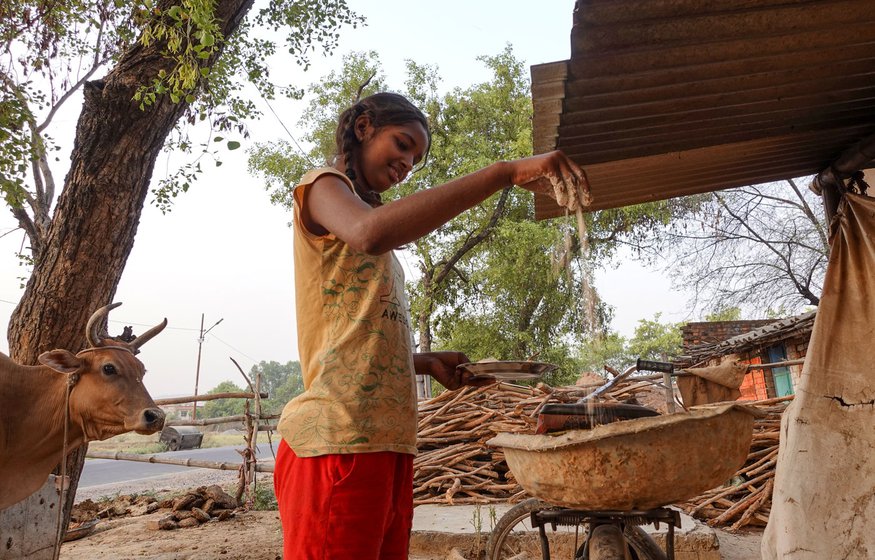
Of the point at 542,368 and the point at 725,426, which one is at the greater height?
the point at 542,368

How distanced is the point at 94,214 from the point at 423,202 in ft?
14.6

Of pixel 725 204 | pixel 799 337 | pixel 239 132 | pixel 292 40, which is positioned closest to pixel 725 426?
pixel 239 132

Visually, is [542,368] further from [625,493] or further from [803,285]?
[803,285]

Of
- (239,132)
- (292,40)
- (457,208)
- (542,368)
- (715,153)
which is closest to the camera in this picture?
(457,208)

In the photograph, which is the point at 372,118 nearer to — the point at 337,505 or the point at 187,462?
the point at 337,505

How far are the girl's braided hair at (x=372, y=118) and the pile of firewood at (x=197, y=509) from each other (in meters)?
6.72

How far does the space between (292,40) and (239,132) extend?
3088 mm

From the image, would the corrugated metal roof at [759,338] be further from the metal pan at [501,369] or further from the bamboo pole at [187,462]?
the metal pan at [501,369]

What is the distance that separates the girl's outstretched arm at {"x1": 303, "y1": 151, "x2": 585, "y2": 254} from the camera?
129 centimetres

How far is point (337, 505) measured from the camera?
143 centimetres

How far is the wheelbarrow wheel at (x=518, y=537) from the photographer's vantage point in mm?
3742

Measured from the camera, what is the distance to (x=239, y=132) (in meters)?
6.77

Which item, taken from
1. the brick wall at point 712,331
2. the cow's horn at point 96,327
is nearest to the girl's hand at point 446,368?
the cow's horn at point 96,327

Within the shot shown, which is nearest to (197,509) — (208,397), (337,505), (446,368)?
(208,397)
